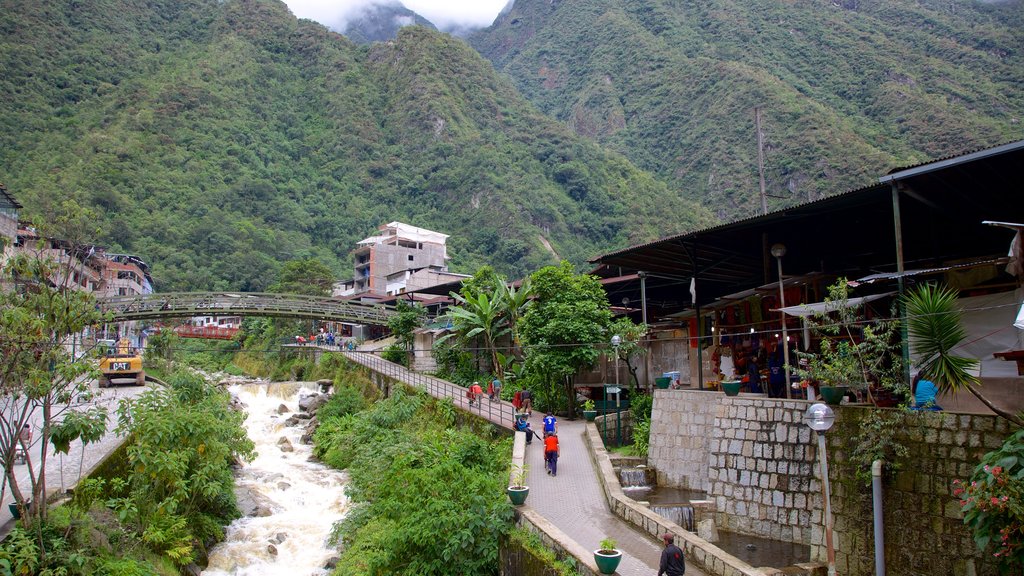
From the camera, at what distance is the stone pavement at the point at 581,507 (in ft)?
35.7

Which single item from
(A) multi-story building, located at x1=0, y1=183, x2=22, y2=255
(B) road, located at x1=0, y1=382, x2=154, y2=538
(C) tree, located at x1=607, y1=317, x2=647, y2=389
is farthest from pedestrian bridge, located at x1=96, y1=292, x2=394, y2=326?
(C) tree, located at x1=607, y1=317, x2=647, y2=389

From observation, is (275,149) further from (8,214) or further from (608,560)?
(608,560)

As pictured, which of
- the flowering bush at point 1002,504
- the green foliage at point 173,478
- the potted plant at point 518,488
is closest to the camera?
the flowering bush at point 1002,504

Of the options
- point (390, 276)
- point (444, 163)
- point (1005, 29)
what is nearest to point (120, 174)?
point (390, 276)

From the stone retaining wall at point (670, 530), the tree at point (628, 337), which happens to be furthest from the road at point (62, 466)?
the tree at point (628, 337)

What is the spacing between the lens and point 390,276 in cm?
6081

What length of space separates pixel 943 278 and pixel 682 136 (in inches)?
3121

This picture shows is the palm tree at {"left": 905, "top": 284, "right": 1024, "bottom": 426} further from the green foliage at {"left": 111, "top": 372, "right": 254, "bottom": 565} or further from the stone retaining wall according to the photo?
the green foliage at {"left": 111, "top": 372, "right": 254, "bottom": 565}

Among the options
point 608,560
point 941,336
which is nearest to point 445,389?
point 608,560

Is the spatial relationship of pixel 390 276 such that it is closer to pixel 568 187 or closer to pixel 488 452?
pixel 568 187

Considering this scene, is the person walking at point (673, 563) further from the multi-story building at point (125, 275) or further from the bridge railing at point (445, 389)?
the multi-story building at point (125, 275)

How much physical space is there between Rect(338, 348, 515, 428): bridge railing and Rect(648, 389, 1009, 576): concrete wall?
19.9ft

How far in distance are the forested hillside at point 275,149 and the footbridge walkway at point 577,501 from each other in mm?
50318

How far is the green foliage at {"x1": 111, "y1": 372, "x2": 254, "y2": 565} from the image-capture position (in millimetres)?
14202
